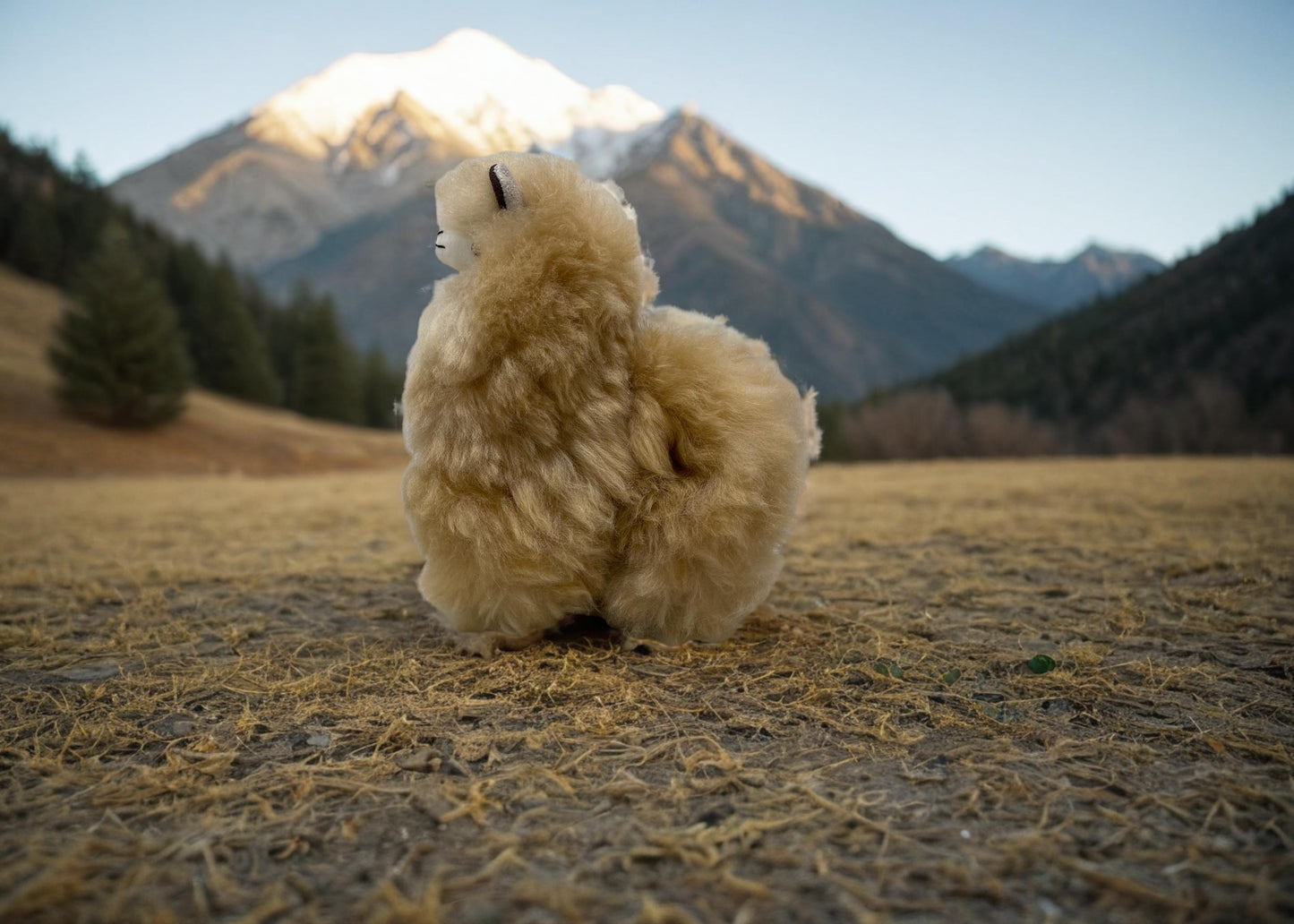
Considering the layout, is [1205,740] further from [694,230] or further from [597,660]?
[694,230]

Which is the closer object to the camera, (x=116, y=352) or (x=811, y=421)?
(x=811, y=421)

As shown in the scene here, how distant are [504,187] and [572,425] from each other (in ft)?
2.69

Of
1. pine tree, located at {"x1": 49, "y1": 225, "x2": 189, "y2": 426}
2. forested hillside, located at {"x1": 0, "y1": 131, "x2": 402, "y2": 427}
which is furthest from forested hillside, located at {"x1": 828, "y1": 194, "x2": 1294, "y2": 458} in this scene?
pine tree, located at {"x1": 49, "y1": 225, "x2": 189, "y2": 426}

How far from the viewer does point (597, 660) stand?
2.66 m

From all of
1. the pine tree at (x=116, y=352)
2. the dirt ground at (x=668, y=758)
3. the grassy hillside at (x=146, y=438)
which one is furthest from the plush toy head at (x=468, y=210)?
the pine tree at (x=116, y=352)

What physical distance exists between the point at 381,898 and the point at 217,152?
752 feet

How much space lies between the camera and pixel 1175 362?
42.2 m

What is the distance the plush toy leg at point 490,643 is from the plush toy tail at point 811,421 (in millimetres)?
1352

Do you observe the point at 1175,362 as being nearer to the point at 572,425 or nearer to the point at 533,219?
the point at 572,425

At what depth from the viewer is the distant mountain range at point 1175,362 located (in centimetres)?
2845

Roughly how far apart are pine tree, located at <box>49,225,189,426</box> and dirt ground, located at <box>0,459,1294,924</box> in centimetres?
2142

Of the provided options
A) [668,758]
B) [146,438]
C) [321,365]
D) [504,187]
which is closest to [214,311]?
[321,365]

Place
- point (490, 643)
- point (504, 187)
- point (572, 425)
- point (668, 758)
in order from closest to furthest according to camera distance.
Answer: point (668, 758)
point (504, 187)
point (572, 425)
point (490, 643)

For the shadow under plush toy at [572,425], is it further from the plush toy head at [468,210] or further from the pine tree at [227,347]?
the pine tree at [227,347]
